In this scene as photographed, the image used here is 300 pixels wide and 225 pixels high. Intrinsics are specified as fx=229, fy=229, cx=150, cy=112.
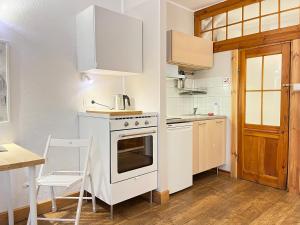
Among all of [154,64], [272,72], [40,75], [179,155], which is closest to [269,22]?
[272,72]

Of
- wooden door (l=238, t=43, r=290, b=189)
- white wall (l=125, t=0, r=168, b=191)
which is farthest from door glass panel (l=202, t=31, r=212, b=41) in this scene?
white wall (l=125, t=0, r=168, b=191)

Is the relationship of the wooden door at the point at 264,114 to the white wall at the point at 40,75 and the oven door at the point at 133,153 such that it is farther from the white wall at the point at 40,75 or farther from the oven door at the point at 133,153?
the white wall at the point at 40,75

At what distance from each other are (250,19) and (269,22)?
10.9 inches

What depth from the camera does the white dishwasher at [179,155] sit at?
105 inches

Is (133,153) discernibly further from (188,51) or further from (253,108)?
(253,108)

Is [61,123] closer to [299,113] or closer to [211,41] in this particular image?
[211,41]

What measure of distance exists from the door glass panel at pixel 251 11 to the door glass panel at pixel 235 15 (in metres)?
0.07

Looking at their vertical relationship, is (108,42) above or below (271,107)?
above

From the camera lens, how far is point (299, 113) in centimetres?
273

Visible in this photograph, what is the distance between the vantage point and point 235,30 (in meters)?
3.37

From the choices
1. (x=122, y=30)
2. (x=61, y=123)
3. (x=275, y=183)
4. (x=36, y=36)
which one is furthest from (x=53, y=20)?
(x=275, y=183)

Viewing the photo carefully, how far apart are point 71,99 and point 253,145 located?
96.7 inches

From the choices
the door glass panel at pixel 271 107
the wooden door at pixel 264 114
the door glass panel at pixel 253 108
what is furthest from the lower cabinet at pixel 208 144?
the door glass panel at pixel 271 107

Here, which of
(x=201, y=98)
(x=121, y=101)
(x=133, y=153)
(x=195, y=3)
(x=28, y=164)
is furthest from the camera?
(x=201, y=98)
